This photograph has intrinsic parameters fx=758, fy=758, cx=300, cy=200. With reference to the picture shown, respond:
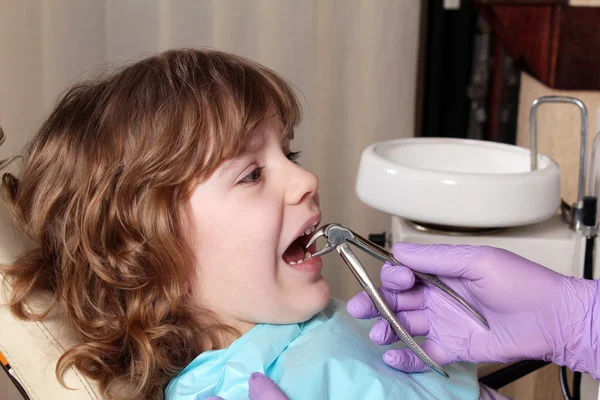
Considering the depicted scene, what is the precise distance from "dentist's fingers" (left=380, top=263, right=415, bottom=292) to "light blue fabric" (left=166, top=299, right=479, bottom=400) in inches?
3.6

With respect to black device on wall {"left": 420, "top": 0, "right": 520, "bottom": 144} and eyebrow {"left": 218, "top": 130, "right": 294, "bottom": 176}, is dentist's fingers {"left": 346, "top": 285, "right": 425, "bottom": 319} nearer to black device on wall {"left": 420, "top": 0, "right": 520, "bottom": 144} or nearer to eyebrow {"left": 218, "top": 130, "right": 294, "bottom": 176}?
eyebrow {"left": 218, "top": 130, "right": 294, "bottom": 176}

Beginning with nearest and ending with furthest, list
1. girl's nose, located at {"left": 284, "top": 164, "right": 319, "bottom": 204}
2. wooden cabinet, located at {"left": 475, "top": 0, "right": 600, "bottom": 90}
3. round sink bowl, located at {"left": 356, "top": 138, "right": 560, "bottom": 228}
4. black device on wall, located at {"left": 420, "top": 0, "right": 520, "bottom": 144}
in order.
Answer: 1. girl's nose, located at {"left": 284, "top": 164, "right": 319, "bottom": 204}
2. round sink bowl, located at {"left": 356, "top": 138, "right": 560, "bottom": 228}
3. wooden cabinet, located at {"left": 475, "top": 0, "right": 600, "bottom": 90}
4. black device on wall, located at {"left": 420, "top": 0, "right": 520, "bottom": 144}

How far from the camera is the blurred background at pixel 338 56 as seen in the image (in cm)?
141

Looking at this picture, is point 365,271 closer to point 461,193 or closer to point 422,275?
point 422,275

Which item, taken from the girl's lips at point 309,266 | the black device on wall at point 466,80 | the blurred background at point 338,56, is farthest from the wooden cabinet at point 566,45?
the girl's lips at point 309,266

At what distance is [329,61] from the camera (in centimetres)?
198

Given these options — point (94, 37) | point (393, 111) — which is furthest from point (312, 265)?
point (393, 111)

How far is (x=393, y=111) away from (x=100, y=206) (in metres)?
1.19

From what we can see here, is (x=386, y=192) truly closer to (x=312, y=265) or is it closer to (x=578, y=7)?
(x=312, y=265)

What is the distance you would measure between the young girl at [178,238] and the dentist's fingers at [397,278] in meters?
0.10

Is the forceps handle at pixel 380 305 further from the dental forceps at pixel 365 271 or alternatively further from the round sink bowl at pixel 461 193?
the round sink bowl at pixel 461 193

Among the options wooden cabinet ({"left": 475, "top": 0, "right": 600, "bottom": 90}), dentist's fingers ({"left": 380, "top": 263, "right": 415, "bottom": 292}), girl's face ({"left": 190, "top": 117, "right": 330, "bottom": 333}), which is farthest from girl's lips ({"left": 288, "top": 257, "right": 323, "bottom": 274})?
wooden cabinet ({"left": 475, "top": 0, "right": 600, "bottom": 90})

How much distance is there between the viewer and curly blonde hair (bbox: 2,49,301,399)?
98cm

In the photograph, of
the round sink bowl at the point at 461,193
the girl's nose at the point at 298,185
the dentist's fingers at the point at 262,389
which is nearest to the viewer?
the dentist's fingers at the point at 262,389
